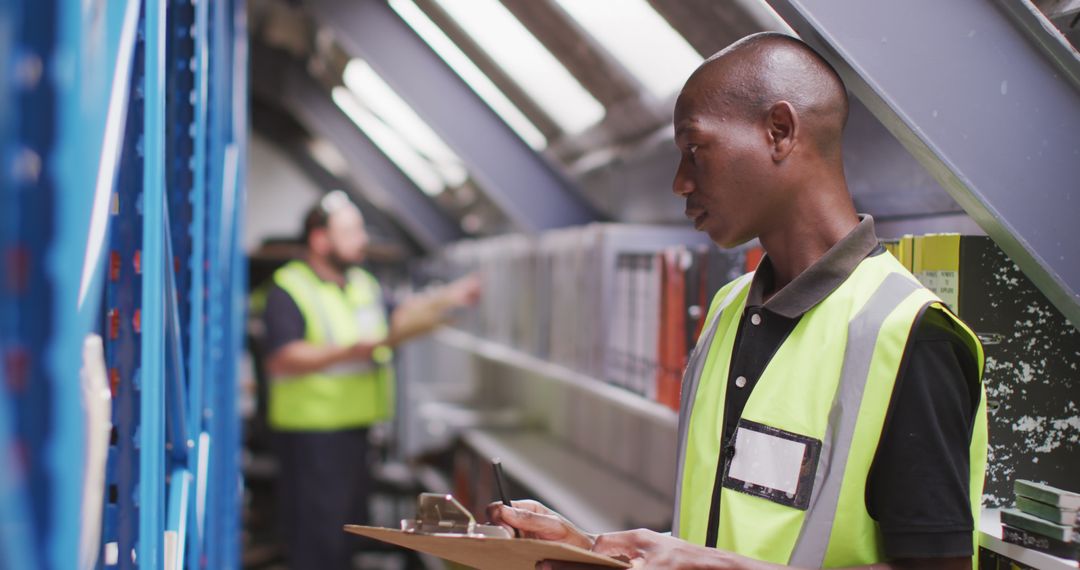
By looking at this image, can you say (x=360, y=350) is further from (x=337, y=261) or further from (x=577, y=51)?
(x=577, y=51)

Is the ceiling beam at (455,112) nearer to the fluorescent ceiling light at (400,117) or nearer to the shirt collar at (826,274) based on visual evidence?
the fluorescent ceiling light at (400,117)

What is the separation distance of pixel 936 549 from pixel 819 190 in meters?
0.42

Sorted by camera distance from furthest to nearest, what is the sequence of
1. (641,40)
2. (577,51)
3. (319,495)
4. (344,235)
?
→ (344,235) → (319,495) → (577,51) → (641,40)

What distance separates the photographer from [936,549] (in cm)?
95

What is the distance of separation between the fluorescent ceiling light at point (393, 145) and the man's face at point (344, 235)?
144 centimetres

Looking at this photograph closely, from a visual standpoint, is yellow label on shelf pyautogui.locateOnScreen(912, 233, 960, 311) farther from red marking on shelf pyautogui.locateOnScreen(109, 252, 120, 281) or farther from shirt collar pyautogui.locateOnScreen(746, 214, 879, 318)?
red marking on shelf pyautogui.locateOnScreen(109, 252, 120, 281)

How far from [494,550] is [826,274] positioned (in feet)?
1.60

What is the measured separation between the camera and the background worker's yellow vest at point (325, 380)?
3803mm

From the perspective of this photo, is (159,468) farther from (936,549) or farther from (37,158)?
(936,549)

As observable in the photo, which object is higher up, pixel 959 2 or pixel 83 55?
pixel 959 2

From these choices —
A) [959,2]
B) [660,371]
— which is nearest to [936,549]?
[959,2]

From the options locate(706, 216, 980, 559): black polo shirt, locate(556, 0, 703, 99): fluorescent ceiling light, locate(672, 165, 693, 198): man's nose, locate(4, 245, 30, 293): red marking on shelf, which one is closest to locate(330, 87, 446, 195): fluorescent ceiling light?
locate(556, 0, 703, 99): fluorescent ceiling light

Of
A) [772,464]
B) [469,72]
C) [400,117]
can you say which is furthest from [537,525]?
[400,117]

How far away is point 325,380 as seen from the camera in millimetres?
3822
